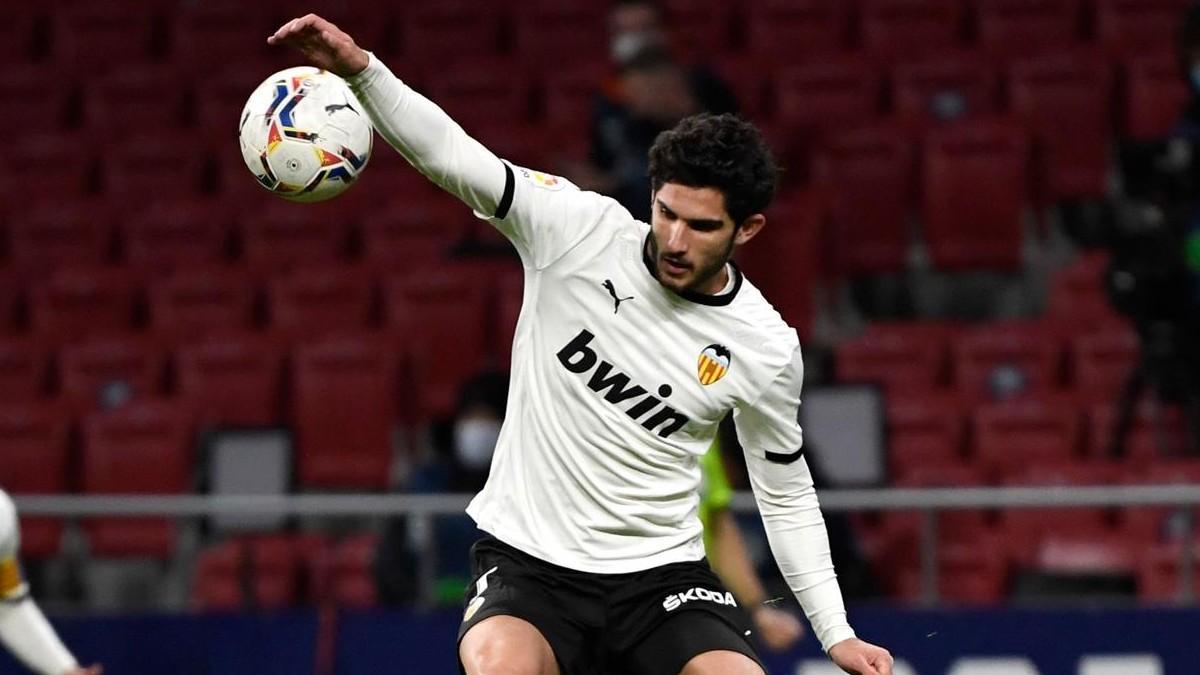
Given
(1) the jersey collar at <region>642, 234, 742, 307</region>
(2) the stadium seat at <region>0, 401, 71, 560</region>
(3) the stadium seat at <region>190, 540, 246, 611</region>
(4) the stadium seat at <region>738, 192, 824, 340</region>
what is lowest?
(3) the stadium seat at <region>190, 540, 246, 611</region>

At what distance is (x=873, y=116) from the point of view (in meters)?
10.4

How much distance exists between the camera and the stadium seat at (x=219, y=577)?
846 centimetres

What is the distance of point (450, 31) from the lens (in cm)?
1205

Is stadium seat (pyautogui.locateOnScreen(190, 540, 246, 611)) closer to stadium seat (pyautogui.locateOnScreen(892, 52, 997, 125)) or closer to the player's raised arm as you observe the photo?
stadium seat (pyautogui.locateOnScreen(892, 52, 997, 125))

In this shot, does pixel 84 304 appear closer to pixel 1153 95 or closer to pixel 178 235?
pixel 178 235

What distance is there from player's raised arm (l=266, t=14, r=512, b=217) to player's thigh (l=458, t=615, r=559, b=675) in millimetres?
899

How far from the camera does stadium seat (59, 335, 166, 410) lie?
33.7 feet

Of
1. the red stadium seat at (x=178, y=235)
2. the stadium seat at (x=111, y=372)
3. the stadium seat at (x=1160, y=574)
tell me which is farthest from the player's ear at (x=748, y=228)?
the red stadium seat at (x=178, y=235)

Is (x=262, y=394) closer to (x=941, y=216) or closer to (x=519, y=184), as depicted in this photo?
(x=941, y=216)

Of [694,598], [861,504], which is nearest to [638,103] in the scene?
[861,504]

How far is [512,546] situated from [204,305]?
21.0 feet

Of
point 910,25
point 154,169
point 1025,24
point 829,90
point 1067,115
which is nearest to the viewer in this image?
point 1067,115

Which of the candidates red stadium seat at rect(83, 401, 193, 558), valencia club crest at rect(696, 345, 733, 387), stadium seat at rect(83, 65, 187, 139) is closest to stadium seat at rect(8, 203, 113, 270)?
stadium seat at rect(83, 65, 187, 139)

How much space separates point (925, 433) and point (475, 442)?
2.06 meters
